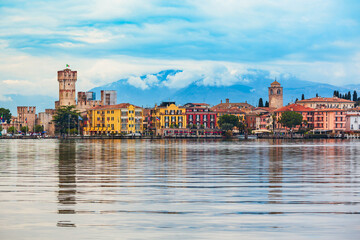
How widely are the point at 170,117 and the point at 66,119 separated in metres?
31.0

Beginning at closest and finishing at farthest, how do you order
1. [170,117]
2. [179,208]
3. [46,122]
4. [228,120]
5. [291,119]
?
[179,208], [291,119], [170,117], [228,120], [46,122]

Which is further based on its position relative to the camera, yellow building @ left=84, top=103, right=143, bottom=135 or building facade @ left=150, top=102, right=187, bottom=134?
yellow building @ left=84, top=103, right=143, bottom=135

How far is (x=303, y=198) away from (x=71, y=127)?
556ft

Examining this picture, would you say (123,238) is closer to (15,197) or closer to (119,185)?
(15,197)

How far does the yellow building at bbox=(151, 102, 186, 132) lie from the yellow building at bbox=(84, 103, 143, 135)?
5.52 m

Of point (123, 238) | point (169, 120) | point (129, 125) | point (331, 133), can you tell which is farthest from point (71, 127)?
point (123, 238)

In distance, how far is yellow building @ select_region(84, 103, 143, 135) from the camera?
175 meters

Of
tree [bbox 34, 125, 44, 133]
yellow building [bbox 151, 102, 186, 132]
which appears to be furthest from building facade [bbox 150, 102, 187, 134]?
tree [bbox 34, 125, 44, 133]

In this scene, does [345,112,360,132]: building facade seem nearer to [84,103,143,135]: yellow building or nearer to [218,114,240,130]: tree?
[218,114,240,130]: tree

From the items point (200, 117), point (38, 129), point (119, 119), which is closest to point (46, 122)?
point (38, 129)

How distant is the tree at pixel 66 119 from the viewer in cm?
17900

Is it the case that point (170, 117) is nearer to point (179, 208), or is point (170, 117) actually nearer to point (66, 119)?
point (66, 119)

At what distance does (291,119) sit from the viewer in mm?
170375

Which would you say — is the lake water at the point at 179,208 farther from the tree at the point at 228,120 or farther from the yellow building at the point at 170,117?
the tree at the point at 228,120
